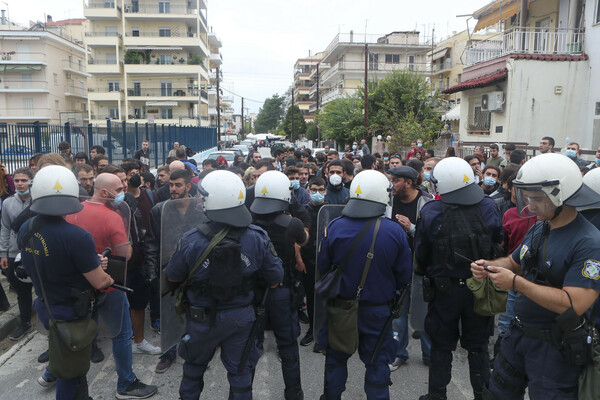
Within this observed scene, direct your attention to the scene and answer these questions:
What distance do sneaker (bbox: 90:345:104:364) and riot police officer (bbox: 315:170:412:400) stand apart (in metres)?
2.43

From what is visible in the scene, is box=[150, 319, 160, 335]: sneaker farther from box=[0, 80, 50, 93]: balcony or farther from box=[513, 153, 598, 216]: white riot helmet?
box=[0, 80, 50, 93]: balcony

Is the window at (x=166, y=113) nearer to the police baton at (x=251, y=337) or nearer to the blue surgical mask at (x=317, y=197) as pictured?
the blue surgical mask at (x=317, y=197)

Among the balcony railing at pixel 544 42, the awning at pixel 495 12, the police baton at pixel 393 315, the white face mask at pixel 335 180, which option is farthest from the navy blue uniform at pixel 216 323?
the awning at pixel 495 12

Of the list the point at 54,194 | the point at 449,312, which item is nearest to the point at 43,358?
the point at 54,194

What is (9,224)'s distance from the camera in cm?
488

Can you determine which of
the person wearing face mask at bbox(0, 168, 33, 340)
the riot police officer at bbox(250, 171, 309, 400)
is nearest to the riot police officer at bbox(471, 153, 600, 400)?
the riot police officer at bbox(250, 171, 309, 400)

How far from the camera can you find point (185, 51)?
1913 inches

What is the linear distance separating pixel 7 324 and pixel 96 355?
5.06ft

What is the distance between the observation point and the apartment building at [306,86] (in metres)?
78.1

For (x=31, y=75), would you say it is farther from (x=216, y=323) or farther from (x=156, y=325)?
(x=216, y=323)

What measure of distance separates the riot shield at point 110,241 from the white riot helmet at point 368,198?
5.73 feet

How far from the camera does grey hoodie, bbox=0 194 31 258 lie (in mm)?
4867

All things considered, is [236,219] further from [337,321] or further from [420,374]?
[420,374]

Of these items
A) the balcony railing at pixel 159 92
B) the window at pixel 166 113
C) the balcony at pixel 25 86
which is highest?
the balcony at pixel 25 86
